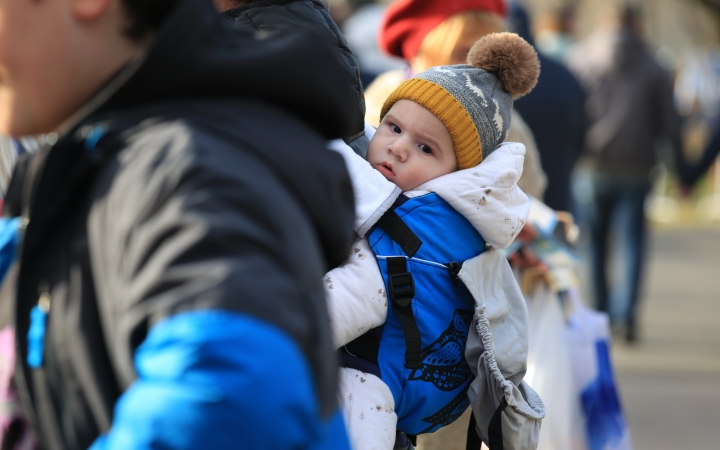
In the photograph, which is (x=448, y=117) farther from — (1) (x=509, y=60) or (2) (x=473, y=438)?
(2) (x=473, y=438)

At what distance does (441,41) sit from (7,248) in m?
2.27

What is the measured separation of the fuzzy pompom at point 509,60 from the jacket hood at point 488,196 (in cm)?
24

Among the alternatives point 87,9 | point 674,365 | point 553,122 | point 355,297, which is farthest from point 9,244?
point 674,365

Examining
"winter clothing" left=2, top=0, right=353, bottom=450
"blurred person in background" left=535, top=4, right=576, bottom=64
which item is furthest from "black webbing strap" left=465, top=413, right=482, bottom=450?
"blurred person in background" left=535, top=4, right=576, bottom=64

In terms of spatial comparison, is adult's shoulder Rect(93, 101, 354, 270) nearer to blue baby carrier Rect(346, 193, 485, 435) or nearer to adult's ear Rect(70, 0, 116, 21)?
adult's ear Rect(70, 0, 116, 21)

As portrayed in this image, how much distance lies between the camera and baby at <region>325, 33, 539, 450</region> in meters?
1.99

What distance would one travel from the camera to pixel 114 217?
41.3 inches

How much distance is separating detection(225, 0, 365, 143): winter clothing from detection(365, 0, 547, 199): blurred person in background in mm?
906

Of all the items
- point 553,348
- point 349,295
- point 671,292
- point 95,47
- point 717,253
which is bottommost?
point 717,253

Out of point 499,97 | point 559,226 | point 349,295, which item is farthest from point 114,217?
point 559,226

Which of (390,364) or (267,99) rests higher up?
(267,99)

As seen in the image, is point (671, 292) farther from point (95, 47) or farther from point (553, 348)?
point (95, 47)

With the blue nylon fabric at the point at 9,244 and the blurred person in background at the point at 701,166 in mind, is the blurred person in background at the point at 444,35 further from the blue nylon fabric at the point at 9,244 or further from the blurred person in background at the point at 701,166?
the blurred person in background at the point at 701,166

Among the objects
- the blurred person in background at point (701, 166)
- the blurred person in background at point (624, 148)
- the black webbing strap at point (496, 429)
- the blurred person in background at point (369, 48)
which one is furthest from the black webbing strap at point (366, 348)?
the blurred person in background at point (701, 166)
